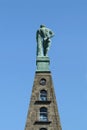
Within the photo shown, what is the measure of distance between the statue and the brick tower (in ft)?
6.01

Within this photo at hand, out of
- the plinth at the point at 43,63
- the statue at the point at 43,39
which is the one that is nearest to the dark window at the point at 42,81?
the plinth at the point at 43,63

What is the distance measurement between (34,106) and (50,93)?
2.63m

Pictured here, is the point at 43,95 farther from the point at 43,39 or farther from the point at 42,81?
the point at 43,39

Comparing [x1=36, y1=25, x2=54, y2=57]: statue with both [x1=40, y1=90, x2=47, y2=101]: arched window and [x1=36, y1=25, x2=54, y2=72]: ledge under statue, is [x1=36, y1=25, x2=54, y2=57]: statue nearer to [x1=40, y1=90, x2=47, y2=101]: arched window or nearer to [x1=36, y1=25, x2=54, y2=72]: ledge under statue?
[x1=36, y1=25, x2=54, y2=72]: ledge under statue

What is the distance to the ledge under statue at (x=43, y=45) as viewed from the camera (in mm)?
71125

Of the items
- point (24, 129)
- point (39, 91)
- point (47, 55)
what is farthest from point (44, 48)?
point (24, 129)

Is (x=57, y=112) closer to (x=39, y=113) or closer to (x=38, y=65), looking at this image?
(x=39, y=113)

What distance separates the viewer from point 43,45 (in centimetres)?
7250

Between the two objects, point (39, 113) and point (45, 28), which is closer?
point (39, 113)

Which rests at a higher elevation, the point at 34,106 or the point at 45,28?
the point at 45,28

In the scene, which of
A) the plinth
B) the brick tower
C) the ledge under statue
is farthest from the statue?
the brick tower

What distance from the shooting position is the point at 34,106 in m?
68.0

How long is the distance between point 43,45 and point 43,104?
27.2 ft

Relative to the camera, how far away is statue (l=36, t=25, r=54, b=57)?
2844 inches
